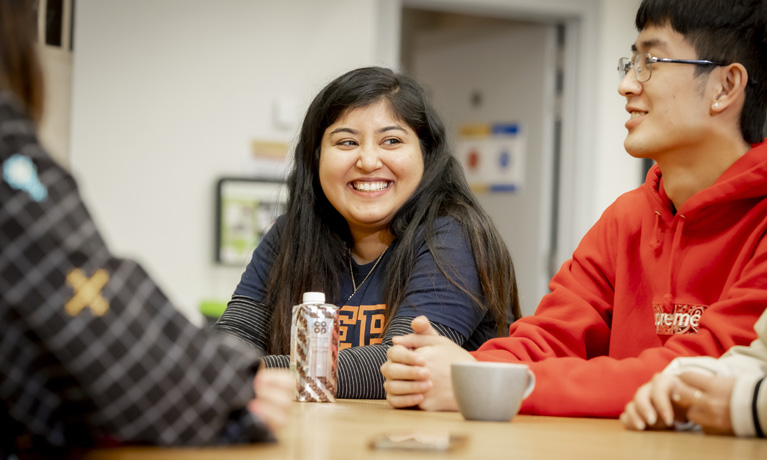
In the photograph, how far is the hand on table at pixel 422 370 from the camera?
1431 mm

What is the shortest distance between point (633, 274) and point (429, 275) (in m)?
0.43

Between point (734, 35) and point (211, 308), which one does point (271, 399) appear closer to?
point (734, 35)

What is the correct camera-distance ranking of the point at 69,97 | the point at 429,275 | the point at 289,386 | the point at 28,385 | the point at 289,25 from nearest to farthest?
the point at 28,385 → the point at 289,386 → the point at 429,275 → the point at 69,97 → the point at 289,25

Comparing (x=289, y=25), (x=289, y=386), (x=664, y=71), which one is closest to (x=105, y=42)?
(x=289, y=25)

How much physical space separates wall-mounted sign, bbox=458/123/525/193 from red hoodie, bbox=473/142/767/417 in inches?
125

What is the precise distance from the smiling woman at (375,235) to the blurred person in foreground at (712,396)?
26.3 inches

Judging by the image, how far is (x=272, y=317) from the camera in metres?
2.02

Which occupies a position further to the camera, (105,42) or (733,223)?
(105,42)

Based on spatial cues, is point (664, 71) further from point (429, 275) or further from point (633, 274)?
point (429, 275)

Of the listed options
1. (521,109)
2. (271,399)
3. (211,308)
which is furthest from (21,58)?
(521,109)

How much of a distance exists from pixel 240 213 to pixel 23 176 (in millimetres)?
3185

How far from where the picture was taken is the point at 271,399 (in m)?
0.92

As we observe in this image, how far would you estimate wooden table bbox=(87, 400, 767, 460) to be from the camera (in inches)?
33.7

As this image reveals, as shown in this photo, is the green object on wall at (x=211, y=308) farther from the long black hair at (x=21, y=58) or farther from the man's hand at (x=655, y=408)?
the long black hair at (x=21, y=58)
